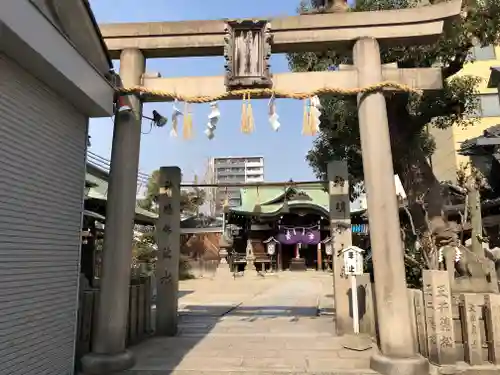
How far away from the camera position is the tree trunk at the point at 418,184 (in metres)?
11.5

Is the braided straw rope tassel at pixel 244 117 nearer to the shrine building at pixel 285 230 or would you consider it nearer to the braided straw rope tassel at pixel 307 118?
the braided straw rope tassel at pixel 307 118

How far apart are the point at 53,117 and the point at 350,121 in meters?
10.1

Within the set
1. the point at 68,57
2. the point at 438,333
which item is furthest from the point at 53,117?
the point at 438,333

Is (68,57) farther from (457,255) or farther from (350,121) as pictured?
(350,121)

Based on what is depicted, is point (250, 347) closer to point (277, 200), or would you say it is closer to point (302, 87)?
point (302, 87)

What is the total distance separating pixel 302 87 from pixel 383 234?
2658 millimetres

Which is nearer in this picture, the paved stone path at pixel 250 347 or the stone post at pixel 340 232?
the paved stone path at pixel 250 347

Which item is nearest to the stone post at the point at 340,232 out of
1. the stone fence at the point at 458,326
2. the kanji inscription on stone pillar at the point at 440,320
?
the stone fence at the point at 458,326

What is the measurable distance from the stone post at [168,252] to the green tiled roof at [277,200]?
21.3m

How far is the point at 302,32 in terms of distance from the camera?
666 cm

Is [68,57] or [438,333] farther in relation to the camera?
[438,333]

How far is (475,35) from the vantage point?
1109cm

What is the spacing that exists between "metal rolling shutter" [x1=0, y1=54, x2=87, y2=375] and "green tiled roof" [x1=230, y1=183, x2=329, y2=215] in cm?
2470

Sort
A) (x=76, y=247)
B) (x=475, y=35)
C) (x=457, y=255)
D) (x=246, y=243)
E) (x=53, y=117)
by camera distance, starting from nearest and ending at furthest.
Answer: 1. (x=53, y=117)
2. (x=76, y=247)
3. (x=457, y=255)
4. (x=475, y=35)
5. (x=246, y=243)
